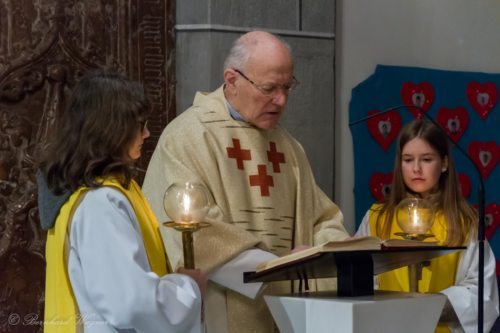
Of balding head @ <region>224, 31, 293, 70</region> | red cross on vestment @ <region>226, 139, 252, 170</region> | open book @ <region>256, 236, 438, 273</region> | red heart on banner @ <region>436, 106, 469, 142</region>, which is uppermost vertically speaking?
balding head @ <region>224, 31, 293, 70</region>

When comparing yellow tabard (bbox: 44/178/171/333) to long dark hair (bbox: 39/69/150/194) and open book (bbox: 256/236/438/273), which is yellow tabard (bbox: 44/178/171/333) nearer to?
long dark hair (bbox: 39/69/150/194)

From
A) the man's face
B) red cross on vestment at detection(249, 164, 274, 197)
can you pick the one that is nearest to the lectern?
red cross on vestment at detection(249, 164, 274, 197)

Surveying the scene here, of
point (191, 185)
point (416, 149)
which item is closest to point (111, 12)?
point (416, 149)

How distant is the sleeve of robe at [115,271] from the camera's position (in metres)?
3.74

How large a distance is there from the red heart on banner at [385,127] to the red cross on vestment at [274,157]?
1949mm

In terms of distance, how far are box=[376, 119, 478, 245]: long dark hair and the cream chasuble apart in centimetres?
32

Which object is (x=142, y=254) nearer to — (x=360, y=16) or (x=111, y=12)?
(x=111, y=12)

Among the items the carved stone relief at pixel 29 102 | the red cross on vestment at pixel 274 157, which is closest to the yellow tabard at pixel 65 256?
the red cross on vestment at pixel 274 157

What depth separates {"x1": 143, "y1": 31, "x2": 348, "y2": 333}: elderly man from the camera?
5.01 meters

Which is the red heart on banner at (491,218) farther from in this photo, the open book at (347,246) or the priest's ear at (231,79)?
the open book at (347,246)

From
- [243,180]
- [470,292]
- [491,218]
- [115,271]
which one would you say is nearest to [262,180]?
[243,180]

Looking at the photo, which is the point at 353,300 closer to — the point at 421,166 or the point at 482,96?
the point at 421,166

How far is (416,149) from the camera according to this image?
18.6 feet

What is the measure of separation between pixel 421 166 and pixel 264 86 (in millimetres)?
972
